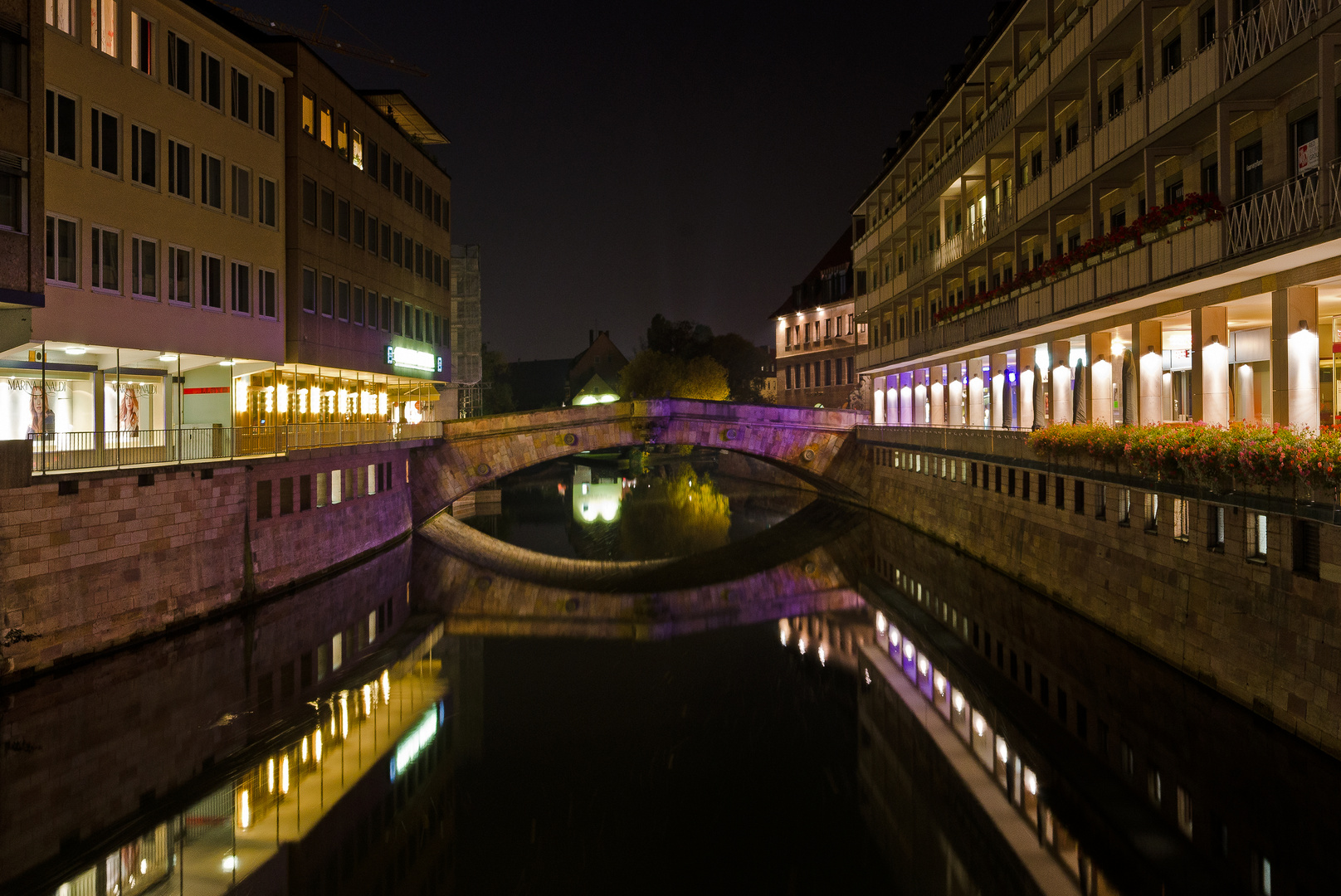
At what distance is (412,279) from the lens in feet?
116

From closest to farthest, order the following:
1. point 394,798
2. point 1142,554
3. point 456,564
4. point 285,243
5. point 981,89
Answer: point 394,798, point 1142,554, point 285,243, point 456,564, point 981,89

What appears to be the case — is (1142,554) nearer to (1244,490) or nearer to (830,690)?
(1244,490)

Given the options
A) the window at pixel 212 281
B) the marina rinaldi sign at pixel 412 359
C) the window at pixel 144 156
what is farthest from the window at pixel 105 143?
the marina rinaldi sign at pixel 412 359

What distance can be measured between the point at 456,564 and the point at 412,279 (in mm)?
12273

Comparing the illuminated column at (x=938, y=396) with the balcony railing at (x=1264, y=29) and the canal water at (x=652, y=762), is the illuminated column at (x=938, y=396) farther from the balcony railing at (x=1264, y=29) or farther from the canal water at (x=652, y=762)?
the balcony railing at (x=1264, y=29)

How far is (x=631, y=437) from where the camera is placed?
3825cm

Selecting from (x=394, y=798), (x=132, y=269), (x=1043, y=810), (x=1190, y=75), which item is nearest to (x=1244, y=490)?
(x=1043, y=810)

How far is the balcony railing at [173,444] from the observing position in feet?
49.9

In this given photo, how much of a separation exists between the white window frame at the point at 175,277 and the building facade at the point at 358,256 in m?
4.51

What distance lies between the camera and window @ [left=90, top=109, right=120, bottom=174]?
17688 mm

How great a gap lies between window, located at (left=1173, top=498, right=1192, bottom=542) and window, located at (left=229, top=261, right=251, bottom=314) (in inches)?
796

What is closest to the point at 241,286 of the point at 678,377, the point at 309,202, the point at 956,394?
the point at 309,202

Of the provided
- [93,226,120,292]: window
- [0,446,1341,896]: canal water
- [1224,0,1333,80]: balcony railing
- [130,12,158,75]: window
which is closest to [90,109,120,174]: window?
[93,226,120,292]: window

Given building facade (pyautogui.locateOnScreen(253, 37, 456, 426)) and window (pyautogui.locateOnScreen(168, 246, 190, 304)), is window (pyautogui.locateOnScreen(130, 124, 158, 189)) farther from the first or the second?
building facade (pyautogui.locateOnScreen(253, 37, 456, 426))
